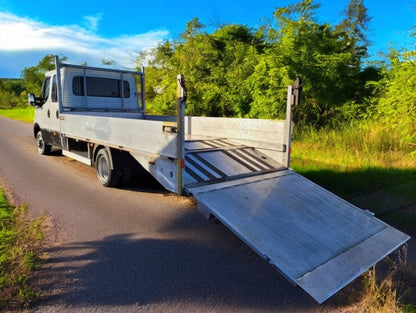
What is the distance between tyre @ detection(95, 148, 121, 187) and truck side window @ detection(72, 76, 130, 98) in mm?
2644

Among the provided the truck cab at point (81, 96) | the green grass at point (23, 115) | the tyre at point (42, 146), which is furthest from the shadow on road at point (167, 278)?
the green grass at point (23, 115)

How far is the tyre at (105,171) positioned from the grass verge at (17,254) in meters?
1.53

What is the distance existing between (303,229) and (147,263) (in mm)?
1720

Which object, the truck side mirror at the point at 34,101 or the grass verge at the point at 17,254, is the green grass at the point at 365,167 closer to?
the grass verge at the point at 17,254

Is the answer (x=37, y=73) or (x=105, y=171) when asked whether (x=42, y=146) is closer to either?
(x=105, y=171)

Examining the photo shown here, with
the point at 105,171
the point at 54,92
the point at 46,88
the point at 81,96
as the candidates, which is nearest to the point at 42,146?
the point at 46,88

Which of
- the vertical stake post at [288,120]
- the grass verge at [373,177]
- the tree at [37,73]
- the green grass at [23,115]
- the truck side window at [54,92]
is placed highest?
the tree at [37,73]

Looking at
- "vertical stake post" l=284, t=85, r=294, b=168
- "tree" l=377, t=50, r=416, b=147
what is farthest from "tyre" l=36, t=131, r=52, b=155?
"tree" l=377, t=50, r=416, b=147

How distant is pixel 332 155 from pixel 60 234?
672 centimetres

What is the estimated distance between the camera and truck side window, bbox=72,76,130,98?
25.9 feet

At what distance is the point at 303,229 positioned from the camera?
3350 mm

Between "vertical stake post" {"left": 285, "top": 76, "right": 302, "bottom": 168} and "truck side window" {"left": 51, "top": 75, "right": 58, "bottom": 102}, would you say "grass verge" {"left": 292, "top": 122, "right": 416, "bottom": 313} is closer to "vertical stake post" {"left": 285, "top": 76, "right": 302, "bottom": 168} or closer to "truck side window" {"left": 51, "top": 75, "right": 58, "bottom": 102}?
"vertical stake post" {"left": 285, "top": 76, "right": 302, "bottom": 168}

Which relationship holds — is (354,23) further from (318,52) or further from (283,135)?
(283,135)

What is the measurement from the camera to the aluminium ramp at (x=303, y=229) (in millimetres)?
2748
